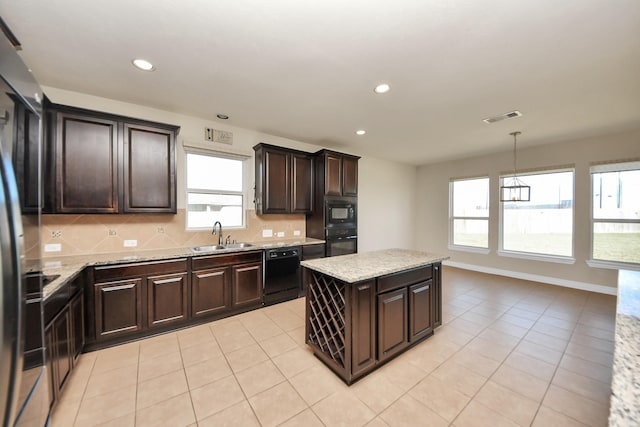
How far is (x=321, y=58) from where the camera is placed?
2006 mm

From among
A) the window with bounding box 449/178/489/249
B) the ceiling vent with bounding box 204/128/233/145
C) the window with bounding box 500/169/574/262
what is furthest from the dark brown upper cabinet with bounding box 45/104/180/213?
the window with bounding box 500/169/574/262

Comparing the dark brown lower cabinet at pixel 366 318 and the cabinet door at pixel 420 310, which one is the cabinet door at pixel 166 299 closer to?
the dark brown lower cabinet at pixel 366 318

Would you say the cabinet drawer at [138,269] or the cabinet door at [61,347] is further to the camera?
the cabinet drawer at [138,269]

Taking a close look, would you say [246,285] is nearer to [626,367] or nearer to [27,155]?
[27,155]

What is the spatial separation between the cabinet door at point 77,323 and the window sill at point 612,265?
7.03 m

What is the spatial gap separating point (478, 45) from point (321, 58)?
48.5 inches

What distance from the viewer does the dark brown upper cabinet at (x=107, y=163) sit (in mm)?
2277

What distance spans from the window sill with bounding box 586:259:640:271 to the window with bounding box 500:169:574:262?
0.83 feet

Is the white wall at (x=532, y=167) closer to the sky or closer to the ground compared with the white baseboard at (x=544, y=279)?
closer to the sky


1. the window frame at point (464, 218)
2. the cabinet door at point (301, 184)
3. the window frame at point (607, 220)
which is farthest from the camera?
the window frame at point (464, 218)

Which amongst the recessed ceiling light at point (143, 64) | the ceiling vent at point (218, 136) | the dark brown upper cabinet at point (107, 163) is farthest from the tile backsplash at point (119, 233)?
the recessed ceiling light at point (143, 64)

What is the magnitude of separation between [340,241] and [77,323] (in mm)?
3279

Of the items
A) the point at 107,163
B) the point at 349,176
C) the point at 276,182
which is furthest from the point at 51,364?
the point at 349,176

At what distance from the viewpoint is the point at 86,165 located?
2412mm
